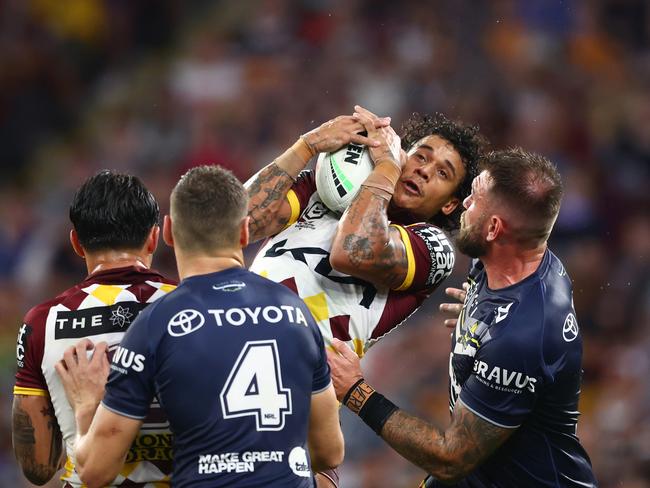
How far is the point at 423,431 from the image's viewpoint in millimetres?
5469

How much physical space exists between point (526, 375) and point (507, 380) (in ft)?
0.31

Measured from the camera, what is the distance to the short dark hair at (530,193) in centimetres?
540

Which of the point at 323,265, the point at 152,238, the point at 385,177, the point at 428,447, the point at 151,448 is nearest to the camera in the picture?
the point at 151,448

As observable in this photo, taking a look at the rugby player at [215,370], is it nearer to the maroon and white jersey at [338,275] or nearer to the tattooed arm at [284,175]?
the maroon and white jersey at [338,275]

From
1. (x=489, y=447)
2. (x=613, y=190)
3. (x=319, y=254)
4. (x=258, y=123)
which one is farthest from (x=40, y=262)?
(x=489, y=447)

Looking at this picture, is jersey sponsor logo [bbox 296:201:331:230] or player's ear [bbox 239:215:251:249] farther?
jersey sponsor logo [bbox 296:201:331:230]

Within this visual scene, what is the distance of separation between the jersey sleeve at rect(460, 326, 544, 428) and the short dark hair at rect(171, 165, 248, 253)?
1.55 m

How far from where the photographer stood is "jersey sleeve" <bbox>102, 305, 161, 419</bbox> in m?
4.09

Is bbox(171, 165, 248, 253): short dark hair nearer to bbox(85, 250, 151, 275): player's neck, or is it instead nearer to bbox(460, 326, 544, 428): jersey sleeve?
bbox(85, 250, 151, 275): player's neck

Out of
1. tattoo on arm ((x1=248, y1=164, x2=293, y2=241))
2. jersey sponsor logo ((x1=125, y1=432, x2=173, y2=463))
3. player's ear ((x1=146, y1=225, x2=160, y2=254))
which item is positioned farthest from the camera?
tattoo on arm ((x1=248, y1=164, x2=293, y2=241))

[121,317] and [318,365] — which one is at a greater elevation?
[121,317]

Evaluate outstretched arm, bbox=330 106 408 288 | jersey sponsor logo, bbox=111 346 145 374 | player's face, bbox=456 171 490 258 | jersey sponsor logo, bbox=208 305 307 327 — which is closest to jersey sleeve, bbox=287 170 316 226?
outstretched arm, bbox=330 106 408 288

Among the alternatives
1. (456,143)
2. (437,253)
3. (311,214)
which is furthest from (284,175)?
(456,143)

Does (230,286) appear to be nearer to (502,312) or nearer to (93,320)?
(93,320)
